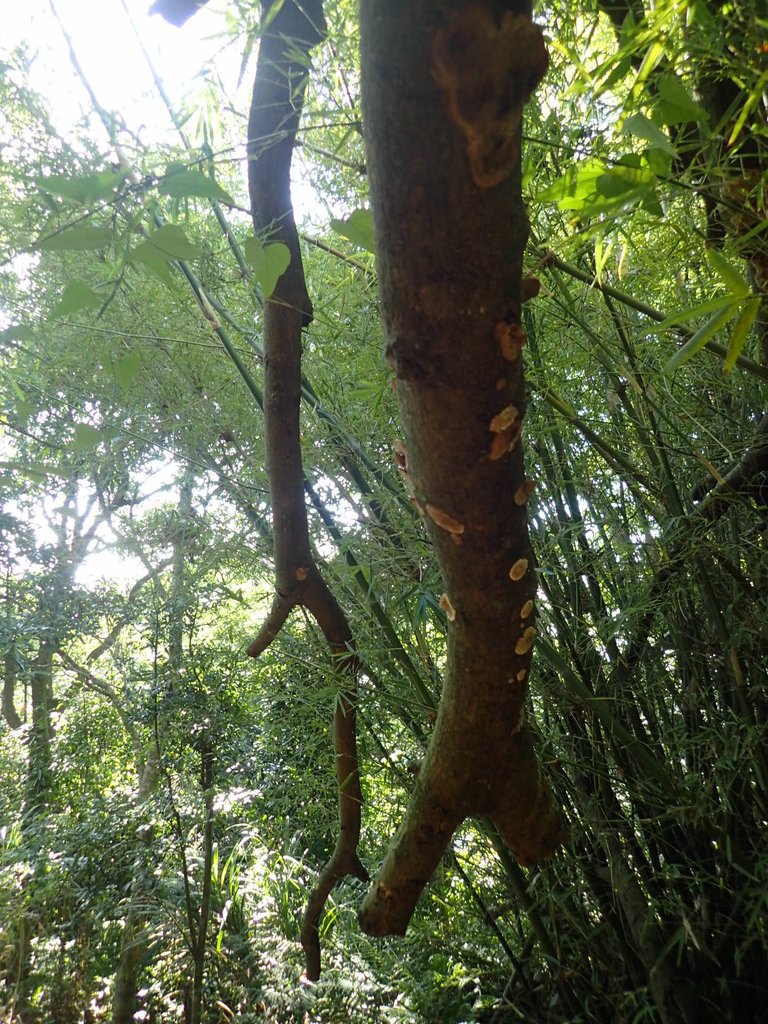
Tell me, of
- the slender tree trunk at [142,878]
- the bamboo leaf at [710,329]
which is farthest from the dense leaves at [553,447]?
the slender tree trunk at [142,878]

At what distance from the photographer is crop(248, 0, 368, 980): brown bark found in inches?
21.6

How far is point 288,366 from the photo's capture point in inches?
25.4

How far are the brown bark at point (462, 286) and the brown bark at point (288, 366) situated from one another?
0.25m

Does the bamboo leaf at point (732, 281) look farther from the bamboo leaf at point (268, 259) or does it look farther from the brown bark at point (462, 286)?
the bamboo leaf at point (268, 259)

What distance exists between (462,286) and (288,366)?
374 mm

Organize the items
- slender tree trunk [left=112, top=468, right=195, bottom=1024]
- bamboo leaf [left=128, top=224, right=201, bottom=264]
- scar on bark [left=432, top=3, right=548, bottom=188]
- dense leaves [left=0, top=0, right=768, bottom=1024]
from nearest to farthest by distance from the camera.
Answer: scar on bark [left=432, top=3, right=548, bottom=188] < bamboo leaf [left=128, top=224, right=201, bottom=264] < dense leaves [left=0, top=0, right=768, bottom=1024] < slender tree trunk [left=112, top=468, right=195, bottom=1024]

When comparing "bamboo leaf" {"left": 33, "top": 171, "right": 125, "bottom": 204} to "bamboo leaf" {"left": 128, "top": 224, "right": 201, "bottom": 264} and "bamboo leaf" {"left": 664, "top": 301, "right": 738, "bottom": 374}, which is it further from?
"bamboo leaf" {"left": 664, "top": 301, "right": 738, "bottom": 374}

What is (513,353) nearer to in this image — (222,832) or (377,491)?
(377,491)

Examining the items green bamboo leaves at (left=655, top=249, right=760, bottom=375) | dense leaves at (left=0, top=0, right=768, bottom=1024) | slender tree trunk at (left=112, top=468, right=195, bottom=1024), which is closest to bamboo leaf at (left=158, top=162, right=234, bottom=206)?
dense leaves at (left=0, top=0, right=768, bottom=1024)

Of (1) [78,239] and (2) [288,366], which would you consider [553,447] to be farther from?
(1) [78,239]

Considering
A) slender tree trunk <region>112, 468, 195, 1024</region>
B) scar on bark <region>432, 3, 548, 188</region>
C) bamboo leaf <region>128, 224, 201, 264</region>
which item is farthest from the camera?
slender tree trunk <region>112, 468, 195, 1024</region>

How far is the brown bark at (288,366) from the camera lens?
0.55 m

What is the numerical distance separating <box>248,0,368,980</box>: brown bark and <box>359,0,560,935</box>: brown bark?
0.25m

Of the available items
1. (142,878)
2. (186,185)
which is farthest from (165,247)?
(142,878)
